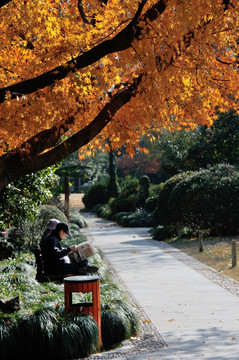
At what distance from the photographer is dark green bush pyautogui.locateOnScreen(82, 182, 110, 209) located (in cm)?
4341

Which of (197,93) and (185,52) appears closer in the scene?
(185,52)

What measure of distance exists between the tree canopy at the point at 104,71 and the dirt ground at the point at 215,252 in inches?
184

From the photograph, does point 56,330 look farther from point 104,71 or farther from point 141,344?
point 104,71

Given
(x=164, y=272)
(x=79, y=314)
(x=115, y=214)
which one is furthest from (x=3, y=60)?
(x=115, y=214)

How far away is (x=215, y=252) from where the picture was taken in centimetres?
1559

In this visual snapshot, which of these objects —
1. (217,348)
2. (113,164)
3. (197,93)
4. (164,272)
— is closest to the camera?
(217,348)

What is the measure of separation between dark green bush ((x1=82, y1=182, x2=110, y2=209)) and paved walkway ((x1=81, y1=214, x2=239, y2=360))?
27.0 meters

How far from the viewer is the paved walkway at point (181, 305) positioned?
21.1 feet

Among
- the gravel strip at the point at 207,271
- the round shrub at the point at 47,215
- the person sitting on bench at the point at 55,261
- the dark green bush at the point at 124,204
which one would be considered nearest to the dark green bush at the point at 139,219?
the dark green bush at the point at 124,204

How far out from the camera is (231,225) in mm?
18656

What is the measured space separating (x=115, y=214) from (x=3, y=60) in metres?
25.5

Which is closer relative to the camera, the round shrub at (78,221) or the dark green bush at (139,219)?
the dark green bush at (139,219)

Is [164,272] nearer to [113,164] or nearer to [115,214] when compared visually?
[115,214]

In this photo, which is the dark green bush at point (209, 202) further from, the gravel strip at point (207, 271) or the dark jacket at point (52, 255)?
the dark jacket at point (52, 255)
